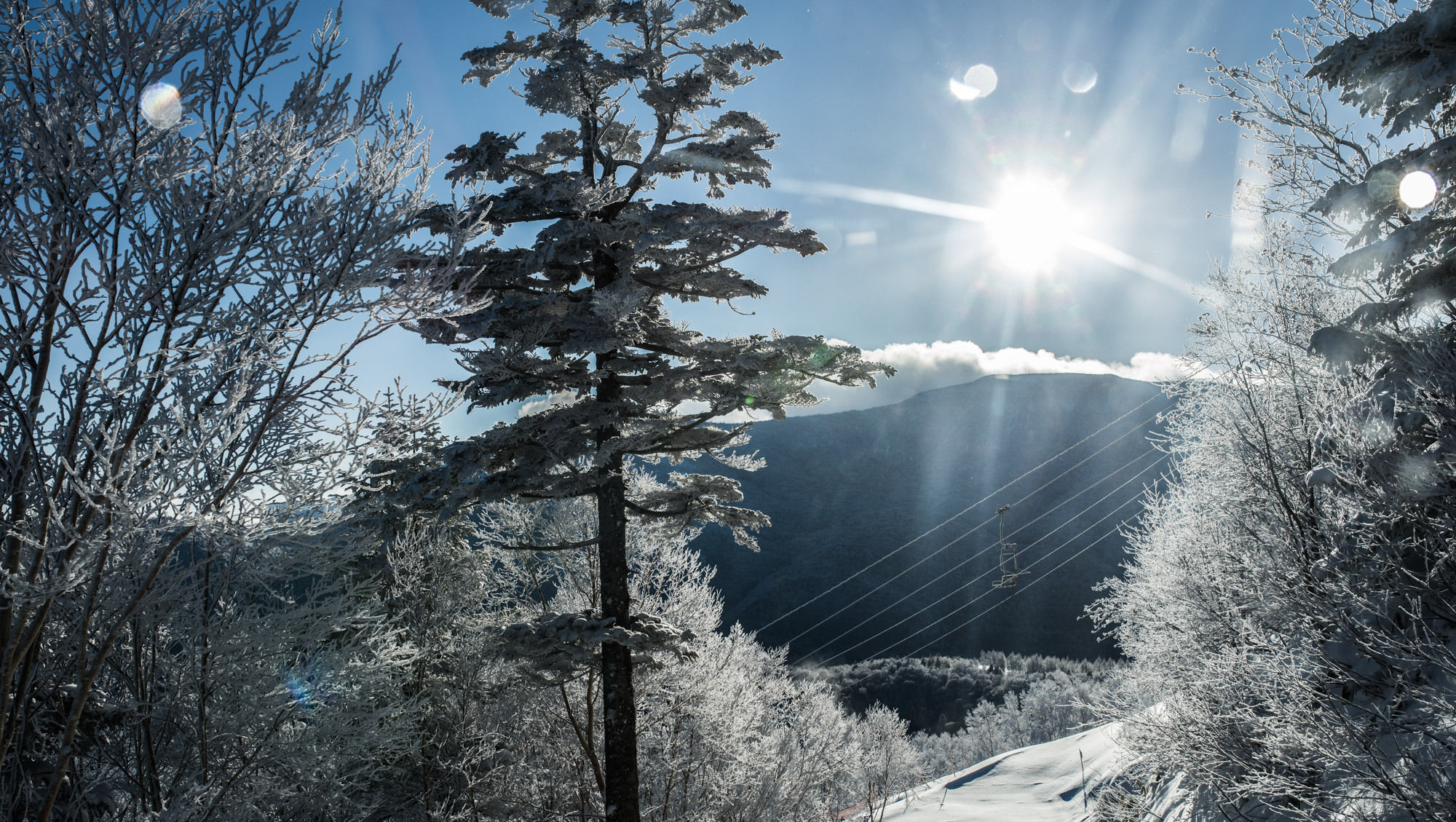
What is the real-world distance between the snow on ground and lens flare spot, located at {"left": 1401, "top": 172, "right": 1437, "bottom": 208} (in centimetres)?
1383

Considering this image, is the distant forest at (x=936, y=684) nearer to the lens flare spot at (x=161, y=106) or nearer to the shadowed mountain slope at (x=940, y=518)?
the shadowed mountain slope at (x=940, y=518)

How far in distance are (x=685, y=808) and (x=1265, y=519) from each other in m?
12.5

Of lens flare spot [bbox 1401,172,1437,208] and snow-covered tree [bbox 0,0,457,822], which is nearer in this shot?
snow-covered tree [bbox 0,0,457,822]

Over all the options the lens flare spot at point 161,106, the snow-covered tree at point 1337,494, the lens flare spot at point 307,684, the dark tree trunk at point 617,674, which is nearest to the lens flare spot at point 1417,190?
the snow-covered tree at point 1337,494

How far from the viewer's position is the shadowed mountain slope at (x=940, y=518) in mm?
101375

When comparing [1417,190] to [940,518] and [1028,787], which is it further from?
[940,518]

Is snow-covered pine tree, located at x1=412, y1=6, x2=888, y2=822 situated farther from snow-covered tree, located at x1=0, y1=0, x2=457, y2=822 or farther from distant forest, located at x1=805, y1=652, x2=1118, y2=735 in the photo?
distant forest, located at x1=805, y1=652, x2=1118, y2=735

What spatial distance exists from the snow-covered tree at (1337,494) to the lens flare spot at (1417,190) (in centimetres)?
3

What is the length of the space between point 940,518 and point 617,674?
128898 millimetres

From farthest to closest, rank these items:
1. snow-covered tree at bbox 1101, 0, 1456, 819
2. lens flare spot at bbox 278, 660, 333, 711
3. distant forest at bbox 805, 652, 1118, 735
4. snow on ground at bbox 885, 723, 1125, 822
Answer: distant forest at bbox 805, 652, 1118, 735 → snow on ground at bbox 885, 723, 1125, 822 → lens flare spot at bbox 278, 660, 333, 711 → snow-covered tree at bbox 1101, 0, 1456, 819

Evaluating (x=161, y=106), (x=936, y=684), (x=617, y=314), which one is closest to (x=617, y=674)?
(x=617, y=314)

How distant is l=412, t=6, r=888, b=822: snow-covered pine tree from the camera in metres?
7.51

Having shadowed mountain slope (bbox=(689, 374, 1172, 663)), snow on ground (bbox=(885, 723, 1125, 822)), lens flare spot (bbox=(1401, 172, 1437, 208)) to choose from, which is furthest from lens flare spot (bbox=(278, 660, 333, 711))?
shadowed mountain slope (bbox=(689, 374, 1172, 663))

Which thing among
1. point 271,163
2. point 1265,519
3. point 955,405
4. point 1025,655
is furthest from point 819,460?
point 271,163
